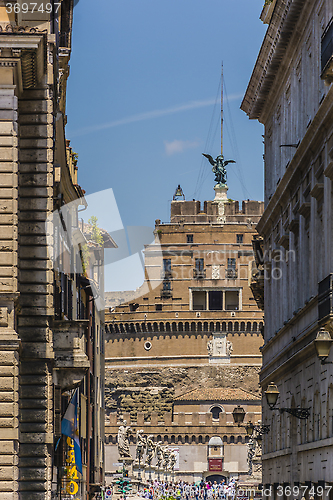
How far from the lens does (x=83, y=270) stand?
37500 millimetres

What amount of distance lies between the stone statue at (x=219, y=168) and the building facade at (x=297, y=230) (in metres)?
86.0

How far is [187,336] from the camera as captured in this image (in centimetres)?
10525

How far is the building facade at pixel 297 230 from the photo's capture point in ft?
67.3

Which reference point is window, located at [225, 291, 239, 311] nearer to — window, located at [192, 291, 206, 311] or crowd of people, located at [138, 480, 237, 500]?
window, located at [192, 291, 206, 311]

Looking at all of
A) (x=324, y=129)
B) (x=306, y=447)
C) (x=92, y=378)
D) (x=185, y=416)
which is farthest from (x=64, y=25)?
(x=185, y=416)

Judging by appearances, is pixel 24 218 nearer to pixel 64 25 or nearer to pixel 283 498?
pixel 64 25

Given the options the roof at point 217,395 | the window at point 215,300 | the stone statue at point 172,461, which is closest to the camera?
the stone statue at point 172,461

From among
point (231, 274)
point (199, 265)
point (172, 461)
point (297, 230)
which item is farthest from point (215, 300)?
point (297, 230)

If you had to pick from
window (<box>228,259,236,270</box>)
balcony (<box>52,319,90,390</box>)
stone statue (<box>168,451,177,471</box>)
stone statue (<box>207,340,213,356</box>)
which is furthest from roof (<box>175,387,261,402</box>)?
Answer: balcony (<box>52,319,90,390</box>)

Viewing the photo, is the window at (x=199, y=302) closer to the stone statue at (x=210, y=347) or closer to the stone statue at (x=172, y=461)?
the stone statue at (x=210, y=347)

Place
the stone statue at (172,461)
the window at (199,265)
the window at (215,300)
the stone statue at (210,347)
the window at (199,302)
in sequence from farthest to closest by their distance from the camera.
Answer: the window at (199,302), the window at (215,300), the window at (199,265), the stone statue at (210,347), the stone statue at (172,461)

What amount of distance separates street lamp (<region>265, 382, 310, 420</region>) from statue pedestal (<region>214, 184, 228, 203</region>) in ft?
309

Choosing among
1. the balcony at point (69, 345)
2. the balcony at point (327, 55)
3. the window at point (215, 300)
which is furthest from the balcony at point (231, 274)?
the balcony at point (69, 345)

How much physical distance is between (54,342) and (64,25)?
11008 mm
